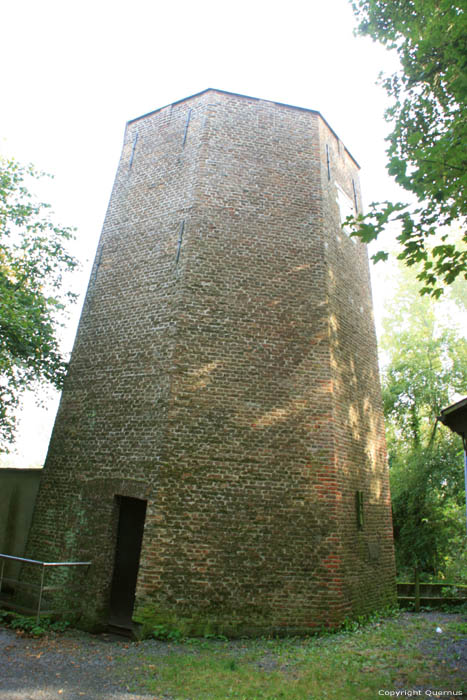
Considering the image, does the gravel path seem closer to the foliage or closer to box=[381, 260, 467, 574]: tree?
the foliage

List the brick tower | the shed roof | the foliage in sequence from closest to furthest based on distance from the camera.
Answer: the foliage
the brick tower
the shed roof

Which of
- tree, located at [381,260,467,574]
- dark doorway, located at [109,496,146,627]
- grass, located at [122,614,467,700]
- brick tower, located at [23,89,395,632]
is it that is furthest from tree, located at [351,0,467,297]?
tree, located at [381,260,467,574]

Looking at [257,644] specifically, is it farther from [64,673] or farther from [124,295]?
[124,295]

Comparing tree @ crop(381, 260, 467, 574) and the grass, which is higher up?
tree @ crop(381, 260, 467, 574)

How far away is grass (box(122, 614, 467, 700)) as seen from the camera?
4500 mm

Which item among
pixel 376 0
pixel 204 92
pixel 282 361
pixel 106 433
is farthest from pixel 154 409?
pixel 376 0

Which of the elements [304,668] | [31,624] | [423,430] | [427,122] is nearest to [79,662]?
[31,624]

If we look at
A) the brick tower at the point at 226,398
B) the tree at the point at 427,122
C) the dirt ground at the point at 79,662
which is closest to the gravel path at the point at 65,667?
the dirt ground at the point at 79,662

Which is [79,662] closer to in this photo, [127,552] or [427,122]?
[127,552]

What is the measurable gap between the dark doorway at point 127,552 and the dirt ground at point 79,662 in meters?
1.34

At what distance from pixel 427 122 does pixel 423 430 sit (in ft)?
42.0

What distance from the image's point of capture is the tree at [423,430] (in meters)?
13.5

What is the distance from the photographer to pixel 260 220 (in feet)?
28.3

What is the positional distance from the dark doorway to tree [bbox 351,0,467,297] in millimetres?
6144
